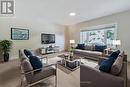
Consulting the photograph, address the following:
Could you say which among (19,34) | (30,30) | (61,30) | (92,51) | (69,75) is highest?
(61,30)

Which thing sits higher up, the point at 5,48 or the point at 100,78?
the point at 5,48

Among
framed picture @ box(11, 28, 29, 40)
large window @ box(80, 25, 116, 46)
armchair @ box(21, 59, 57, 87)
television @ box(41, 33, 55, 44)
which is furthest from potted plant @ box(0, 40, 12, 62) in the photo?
large window @ box(80, 25, 116, 46)

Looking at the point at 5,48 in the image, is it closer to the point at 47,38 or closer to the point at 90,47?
the point at 47,38

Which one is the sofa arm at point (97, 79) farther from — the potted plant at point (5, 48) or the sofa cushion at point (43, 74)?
the potted plant at point (5, 48)

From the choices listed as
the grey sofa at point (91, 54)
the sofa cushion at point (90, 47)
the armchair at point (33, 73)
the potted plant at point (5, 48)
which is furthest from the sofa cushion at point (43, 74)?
the sofa cushion at point (90, 47)

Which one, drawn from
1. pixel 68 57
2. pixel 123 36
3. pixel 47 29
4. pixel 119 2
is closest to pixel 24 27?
pixel 47 29

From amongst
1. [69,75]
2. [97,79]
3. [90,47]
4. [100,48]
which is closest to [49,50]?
[90,47]

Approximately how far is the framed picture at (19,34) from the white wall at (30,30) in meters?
0.17

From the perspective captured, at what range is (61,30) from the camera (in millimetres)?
8273

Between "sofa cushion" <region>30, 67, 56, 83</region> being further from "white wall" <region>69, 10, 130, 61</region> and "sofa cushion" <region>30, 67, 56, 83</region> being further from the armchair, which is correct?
"white wall" <region>69, 10, 130, 61</region>

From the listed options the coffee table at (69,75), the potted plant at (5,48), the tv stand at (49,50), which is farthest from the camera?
the tv stand at (49,50)

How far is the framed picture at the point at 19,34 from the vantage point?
5.46 meters

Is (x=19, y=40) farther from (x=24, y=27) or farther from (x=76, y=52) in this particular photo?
(x=76, y=52)

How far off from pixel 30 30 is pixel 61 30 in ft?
9.04
